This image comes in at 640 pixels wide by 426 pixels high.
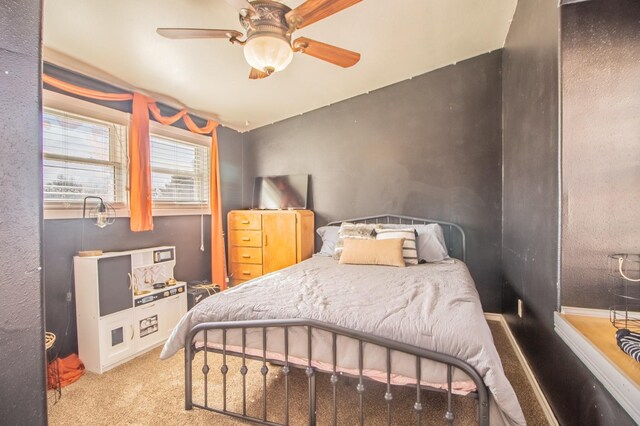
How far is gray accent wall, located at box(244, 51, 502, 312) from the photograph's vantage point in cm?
322

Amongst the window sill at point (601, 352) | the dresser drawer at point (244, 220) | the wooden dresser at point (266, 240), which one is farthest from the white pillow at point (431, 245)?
the dresser drawer at point (244, 220)

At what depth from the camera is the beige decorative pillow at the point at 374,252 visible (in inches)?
109

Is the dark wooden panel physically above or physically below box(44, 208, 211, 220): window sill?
below

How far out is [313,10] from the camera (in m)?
1.56

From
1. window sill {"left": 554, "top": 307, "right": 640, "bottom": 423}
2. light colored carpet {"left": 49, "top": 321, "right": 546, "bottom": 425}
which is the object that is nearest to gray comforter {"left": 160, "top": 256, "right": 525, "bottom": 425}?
window sill {"left": 554, "top": 307, "right": 640, "bottom": 423}

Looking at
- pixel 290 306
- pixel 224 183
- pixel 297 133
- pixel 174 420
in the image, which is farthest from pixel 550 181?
pixel 224 183

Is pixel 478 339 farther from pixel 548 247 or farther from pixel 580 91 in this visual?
pixel 580 91

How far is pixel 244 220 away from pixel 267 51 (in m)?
2.41

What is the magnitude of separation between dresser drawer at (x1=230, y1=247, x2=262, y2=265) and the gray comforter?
1339mm

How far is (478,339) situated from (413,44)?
2.51 metres

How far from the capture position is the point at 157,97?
2959mm

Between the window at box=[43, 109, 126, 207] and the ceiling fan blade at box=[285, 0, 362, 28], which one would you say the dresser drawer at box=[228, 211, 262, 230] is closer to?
the window at box=[43, 109, 126, 207]

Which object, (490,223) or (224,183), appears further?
(224,183)

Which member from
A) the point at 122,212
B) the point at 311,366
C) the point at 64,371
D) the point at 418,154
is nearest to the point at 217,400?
the point at 311,366
